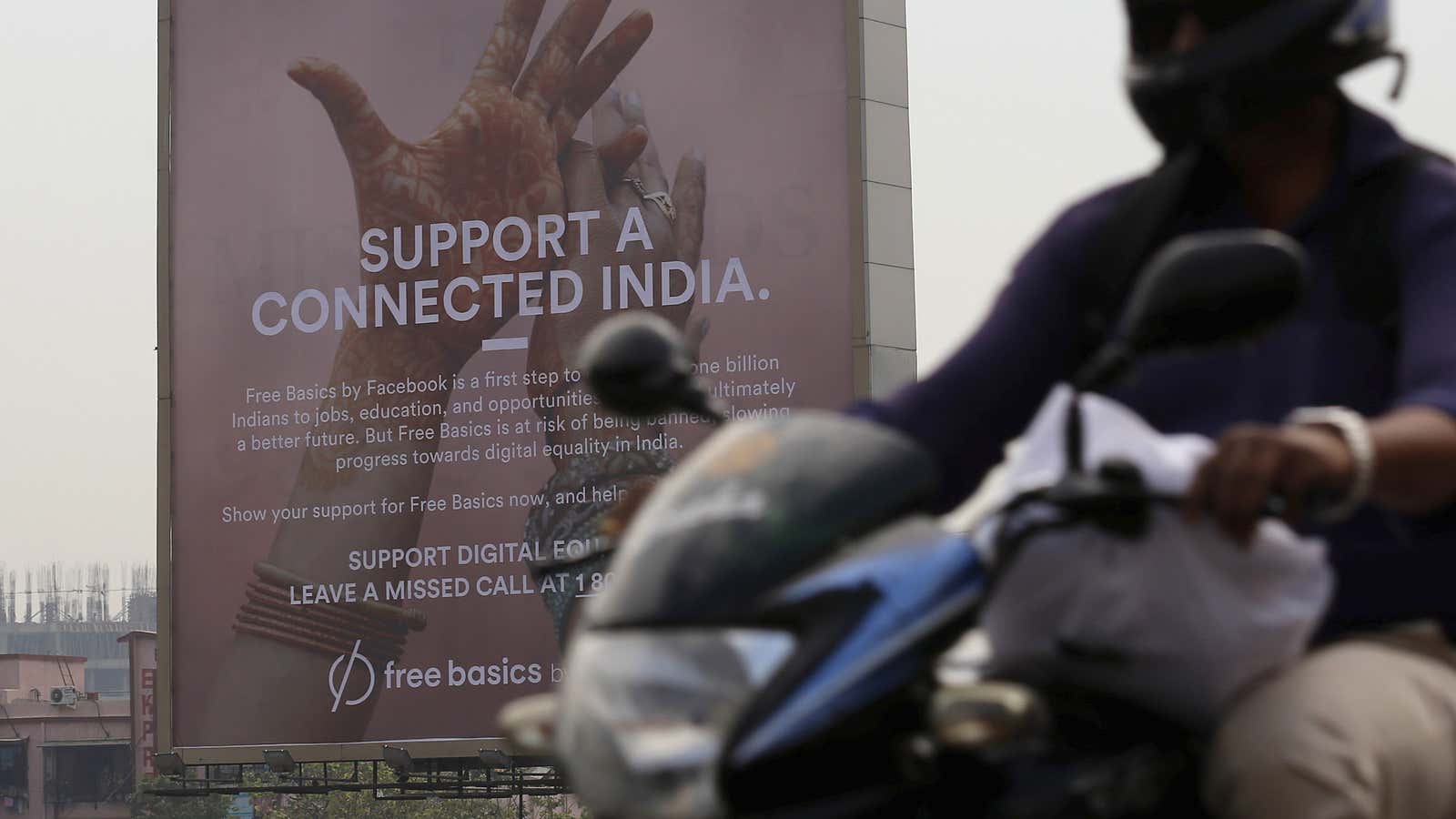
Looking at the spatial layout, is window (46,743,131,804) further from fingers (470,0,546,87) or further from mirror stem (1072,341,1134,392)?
mirror stem (1072,341,1134,392)

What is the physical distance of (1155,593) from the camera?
1.69 meters

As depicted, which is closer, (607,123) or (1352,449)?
(1352,449)

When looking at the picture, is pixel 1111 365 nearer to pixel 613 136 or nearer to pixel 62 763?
pixel 613 136

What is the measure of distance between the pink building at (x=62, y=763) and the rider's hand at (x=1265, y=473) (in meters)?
75.4

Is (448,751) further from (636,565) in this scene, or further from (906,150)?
(636,565)

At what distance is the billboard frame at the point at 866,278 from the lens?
18.2 metres

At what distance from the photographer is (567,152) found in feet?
61.7

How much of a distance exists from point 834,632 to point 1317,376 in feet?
2.01

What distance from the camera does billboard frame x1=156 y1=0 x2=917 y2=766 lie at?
59.6ft

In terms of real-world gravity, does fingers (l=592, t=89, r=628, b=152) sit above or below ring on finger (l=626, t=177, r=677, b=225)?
above

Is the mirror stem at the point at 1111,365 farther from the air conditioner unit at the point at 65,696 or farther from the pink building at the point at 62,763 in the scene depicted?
the air conditioner unit at the point at 65,696

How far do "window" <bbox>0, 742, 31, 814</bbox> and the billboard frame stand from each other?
5881cm

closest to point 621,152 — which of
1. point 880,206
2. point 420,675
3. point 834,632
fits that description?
point 880,206

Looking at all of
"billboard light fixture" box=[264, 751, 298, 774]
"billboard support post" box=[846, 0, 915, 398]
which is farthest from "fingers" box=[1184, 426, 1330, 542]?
"billboard light fixture" box=[264, 751, 298, 774]
